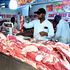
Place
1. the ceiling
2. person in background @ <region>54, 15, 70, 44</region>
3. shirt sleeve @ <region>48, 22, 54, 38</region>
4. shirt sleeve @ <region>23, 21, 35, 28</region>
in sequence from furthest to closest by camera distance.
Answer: the ceiling
shirt sleeve @ <region>23, 21, 35, 28</region>
shirt sleeve @ <region>48, 22, 54, 38</region>
person in background @ <region>54, 15, 70, 44</region>

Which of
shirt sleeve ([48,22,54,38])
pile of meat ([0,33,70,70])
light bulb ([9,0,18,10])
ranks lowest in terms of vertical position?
pile of meat ([0,33,70,70])

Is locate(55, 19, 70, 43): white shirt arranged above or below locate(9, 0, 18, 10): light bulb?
below

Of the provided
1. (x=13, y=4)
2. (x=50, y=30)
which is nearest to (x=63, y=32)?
(x=50, y=30)

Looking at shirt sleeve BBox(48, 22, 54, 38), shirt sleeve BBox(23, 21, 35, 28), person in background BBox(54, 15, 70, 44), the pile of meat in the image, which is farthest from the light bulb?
the pile of meat

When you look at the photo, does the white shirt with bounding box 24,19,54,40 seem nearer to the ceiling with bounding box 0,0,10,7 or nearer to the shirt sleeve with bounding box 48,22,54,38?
the shirt sleeve with bounding box 48,22,54,38

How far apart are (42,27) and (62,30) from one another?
1.20 feet

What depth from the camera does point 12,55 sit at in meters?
2.02

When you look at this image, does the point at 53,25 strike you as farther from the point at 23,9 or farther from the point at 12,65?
the point at 12,65

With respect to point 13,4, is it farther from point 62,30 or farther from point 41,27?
point 62,30

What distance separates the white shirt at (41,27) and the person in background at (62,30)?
0.35 ft

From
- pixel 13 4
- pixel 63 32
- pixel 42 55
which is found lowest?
pixel 42 55

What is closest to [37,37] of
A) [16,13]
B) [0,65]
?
[16,13]

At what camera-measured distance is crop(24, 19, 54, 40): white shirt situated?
8.51ft

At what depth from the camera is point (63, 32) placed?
2410 millimetres
